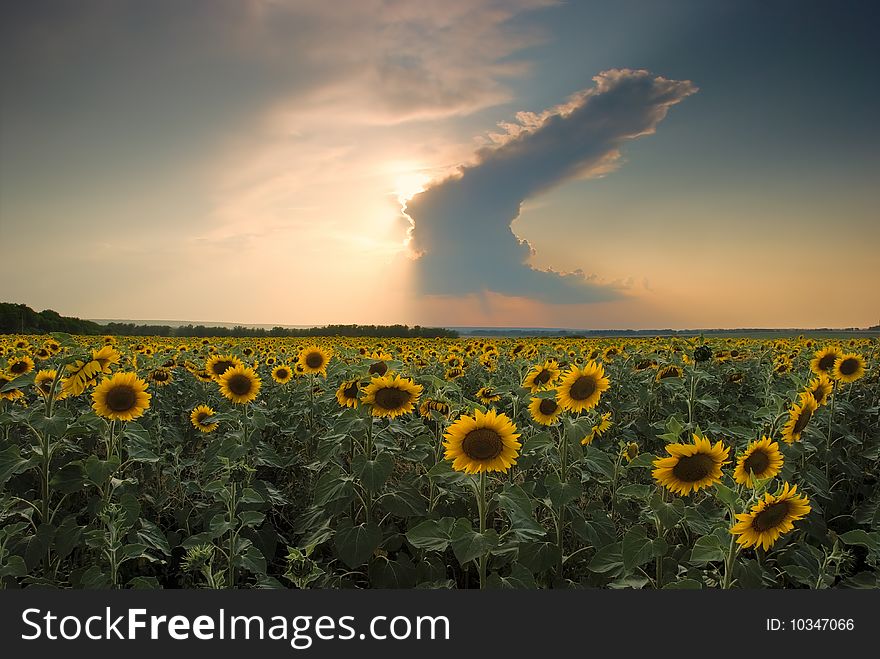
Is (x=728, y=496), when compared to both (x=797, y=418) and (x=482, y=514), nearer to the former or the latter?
(x=482, y=514)

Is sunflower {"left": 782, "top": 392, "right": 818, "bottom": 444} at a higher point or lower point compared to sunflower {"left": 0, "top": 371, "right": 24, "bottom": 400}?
lower

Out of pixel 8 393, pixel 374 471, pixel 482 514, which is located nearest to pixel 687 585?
pixel 482 514

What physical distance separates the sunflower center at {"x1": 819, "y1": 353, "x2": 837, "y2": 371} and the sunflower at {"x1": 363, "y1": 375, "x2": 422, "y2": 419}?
520 cm

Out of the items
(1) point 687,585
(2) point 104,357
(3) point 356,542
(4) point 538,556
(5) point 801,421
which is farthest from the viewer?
(2) point 104,357

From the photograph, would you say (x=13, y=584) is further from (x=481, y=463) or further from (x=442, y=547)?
(x=481, y=463)

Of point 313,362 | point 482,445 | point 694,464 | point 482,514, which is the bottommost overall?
point 482,514

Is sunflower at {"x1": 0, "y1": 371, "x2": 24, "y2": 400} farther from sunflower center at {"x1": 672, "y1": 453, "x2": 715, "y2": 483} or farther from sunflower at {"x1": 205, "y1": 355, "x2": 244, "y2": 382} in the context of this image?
sunflower center at {"x1": 672, "y1": 453, "x2": 715, "y2": 483}

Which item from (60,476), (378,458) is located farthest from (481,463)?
(60,476)

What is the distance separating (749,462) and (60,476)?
4.69 metres

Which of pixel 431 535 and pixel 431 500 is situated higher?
pixel 431 500

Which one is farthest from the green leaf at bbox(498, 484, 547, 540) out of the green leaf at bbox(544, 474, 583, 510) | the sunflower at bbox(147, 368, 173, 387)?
the sunflower at bbox(147, 368, 173, 387)

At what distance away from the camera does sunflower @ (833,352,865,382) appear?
6348 mm

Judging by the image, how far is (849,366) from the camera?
254 inches

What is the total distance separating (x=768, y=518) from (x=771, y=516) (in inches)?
0.8
